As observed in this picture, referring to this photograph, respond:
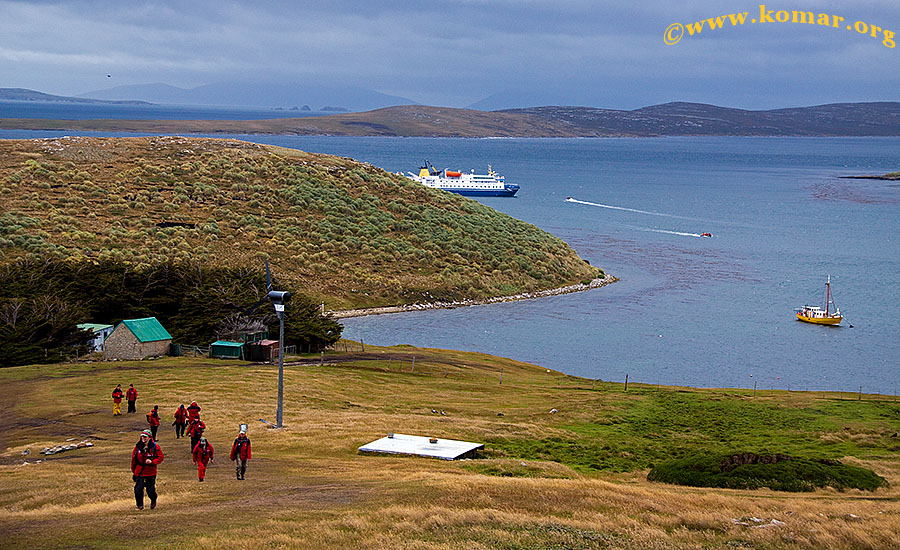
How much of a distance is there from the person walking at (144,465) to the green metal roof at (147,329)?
28.8m

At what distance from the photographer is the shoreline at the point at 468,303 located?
69688mm

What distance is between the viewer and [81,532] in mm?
15352

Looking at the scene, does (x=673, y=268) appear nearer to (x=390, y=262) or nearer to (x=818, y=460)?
(x=390, y=262)

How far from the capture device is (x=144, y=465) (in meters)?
17.0

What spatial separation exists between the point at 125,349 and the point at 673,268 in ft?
208

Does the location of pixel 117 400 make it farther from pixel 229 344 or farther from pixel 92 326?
pixel 92 326

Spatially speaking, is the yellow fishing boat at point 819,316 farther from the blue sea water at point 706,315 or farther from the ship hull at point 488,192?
the ship hull at point 488,192

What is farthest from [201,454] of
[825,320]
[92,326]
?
[825,320]

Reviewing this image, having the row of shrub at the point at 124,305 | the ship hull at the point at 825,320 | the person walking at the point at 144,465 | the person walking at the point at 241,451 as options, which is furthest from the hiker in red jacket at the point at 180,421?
the ship hull at the point at 825,320

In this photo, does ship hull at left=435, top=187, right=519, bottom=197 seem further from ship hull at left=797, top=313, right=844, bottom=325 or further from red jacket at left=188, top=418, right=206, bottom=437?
red jacket at left=188, top=418, right=206, bottom=437

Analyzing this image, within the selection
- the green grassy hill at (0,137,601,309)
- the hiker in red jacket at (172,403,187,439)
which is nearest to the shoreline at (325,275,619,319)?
the green grassy hill at (0,137,601,309)

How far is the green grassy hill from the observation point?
7469cm

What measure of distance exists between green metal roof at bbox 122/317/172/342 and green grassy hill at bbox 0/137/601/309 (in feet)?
77.0

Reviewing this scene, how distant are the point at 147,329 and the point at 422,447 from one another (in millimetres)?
24149
